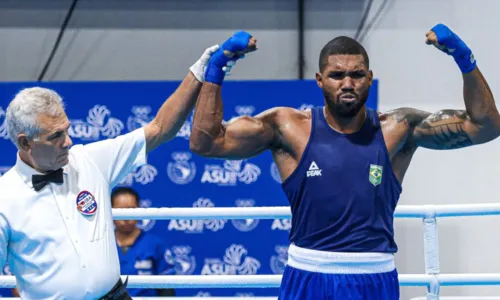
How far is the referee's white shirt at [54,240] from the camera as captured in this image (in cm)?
250

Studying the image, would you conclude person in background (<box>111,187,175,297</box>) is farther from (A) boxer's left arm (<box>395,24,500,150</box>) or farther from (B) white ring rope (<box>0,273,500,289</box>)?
(A) boxer's left arm (<box>395,24,500,150</box>)

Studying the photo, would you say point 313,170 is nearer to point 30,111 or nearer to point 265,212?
point 265,212

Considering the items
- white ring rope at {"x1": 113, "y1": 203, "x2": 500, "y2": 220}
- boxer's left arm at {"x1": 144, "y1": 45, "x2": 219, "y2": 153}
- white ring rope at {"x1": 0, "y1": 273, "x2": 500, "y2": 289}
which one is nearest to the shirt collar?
boxer's left arm at {"x1": 144, "y1": 45, "x2": 219, "y2": 153}

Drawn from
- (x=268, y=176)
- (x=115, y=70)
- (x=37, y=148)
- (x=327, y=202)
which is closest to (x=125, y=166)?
(x=37, y=148)

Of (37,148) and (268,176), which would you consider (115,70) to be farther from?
(37,148)

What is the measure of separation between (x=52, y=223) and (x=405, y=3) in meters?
3.72

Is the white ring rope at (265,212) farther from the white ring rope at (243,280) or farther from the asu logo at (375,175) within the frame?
the asu logo at (375,175)

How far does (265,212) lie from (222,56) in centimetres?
95

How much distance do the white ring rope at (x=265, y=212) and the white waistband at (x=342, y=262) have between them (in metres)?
0.70

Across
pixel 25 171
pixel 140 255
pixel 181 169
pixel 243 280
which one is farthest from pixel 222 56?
pixel 181 169

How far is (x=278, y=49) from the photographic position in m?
5.66

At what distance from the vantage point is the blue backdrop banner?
4980mm

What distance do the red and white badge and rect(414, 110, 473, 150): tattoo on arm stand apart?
1134 mm

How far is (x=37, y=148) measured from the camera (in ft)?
8.27
